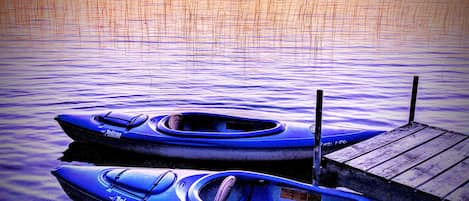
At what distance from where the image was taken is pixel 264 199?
18.7 feet

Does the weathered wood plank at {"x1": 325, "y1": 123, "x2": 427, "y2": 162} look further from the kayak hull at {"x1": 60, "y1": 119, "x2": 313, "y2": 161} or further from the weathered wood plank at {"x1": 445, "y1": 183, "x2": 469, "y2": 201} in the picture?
the kayak hull at {"x1": 60, "y1": 119, "x2": 313, "y2": 161}

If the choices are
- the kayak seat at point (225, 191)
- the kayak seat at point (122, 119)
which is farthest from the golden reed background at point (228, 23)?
the kayak seat at point (225, 191)

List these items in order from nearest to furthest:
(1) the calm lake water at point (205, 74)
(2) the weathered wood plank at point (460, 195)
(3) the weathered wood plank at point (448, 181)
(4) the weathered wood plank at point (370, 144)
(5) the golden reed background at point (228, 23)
Result: 1. (2) the weathered wood plank at point (460, 195)
2. (3) the weathered wood plank at point (448, 181)
3. (4) the weathered wood plank at point (370, 144)
4. (1) the calm lake water at point (205, 74)
5. (5) the golden reed background at point (228, 23)

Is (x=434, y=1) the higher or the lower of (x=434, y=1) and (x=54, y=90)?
the higher

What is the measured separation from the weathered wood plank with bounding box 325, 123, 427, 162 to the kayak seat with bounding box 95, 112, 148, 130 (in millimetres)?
4616

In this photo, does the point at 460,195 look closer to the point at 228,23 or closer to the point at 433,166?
the point at 433,166

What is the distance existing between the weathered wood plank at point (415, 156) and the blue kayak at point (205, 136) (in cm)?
243

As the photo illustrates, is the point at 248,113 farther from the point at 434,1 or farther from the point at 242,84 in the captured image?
the point at 434,1

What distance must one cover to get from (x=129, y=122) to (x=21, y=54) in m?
13.5

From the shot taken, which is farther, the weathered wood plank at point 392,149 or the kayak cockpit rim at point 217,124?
the kayak cockpit rim at point 217,124

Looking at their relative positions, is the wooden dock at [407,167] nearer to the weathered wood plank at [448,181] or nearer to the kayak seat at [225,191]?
the weathered wood plank at [448,181]

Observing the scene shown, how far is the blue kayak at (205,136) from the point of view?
816cm

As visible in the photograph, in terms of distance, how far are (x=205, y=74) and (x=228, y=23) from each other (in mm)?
15228

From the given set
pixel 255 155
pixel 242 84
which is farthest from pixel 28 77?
pixel 255 155
